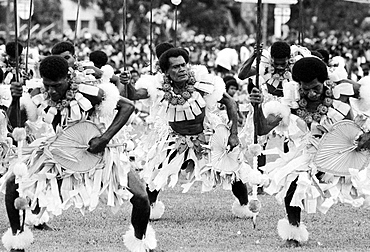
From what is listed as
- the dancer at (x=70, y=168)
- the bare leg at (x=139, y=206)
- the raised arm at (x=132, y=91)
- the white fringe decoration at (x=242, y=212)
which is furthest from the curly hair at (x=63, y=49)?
the bare leg at (x=139, y=206)

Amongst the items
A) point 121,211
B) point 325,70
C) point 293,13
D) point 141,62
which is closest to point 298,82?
Result: point 325,70

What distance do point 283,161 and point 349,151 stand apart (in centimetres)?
55

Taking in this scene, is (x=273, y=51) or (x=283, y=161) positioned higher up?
(x=273, y=51)

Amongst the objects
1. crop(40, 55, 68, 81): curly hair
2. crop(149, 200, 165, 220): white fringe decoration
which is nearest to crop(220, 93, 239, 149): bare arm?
crop(149, 200, 165, 220): white fringe decoration

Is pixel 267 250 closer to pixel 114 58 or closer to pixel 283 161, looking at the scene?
pixel 283 161

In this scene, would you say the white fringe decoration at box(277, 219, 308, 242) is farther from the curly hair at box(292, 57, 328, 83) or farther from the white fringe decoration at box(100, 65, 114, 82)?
the white fringe decoration at box(100, 65, 114, 82)

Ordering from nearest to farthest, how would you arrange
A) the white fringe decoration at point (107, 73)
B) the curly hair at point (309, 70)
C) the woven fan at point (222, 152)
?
the curly hair at point (309, 70)
the woven fan at point (222, 152)
the white fringe decoration at point (107, 73)

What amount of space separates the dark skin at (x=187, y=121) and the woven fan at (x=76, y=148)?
74.0 inches

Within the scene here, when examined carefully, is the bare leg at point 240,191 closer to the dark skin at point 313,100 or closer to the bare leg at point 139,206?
the dark skin at point 313,100

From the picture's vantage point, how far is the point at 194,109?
1023cm

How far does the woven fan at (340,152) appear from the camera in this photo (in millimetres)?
8750

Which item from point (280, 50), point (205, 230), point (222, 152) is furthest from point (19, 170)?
point (280, 50)

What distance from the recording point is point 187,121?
10.4 m

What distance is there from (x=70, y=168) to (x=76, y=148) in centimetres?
16
